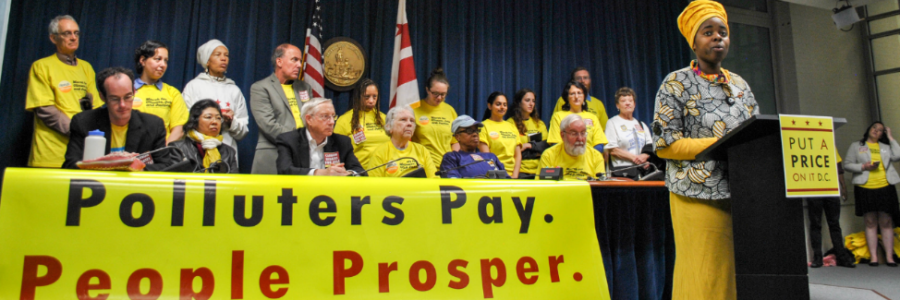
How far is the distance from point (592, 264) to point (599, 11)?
175 inches

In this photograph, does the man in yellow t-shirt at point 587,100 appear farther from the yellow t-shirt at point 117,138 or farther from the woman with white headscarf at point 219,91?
the yellow t-shirt at point 117,138

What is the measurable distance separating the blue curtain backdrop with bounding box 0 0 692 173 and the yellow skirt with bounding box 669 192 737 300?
139 inches

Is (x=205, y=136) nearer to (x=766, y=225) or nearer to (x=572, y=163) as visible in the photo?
(x=572, y=163)

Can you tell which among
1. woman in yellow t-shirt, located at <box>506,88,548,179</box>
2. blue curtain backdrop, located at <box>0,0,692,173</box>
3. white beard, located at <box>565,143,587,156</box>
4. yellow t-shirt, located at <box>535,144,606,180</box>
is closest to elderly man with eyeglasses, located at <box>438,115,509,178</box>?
yellow t-shirt, located at <box>535,144,606,180</box>

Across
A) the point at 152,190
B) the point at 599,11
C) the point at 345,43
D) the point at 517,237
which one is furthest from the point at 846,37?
the point at 152,190

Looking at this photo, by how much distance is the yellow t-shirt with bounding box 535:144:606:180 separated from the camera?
12.0 ft

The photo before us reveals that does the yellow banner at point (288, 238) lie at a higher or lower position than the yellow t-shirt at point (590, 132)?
lower

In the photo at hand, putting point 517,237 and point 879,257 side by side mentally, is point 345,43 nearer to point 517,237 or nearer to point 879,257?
point 517,237

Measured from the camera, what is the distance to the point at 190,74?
14.0 feet

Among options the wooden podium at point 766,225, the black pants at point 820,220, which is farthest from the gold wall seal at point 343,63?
the black pants at point 820,220

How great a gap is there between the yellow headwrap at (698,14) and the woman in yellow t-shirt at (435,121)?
247 centimetres

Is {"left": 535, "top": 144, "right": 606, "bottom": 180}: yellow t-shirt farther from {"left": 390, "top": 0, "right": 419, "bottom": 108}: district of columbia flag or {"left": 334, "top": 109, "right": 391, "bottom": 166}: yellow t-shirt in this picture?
{"left": 390, "top": 0, "right": 419, "bottom": 108}: district of columbia flag

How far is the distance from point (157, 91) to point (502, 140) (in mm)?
2399

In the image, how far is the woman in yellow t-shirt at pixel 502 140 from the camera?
14.1ft
